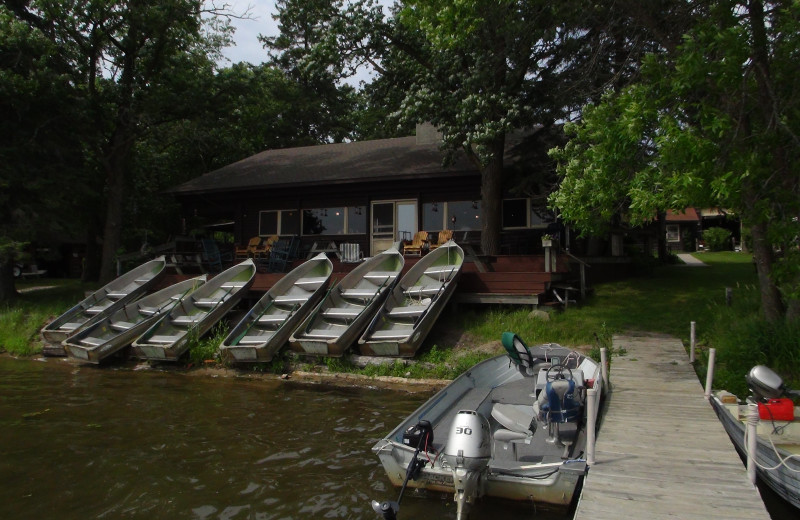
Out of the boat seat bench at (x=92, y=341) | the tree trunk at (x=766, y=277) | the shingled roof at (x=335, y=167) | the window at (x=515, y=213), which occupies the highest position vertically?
the shingled roof at (x=335, y=167)

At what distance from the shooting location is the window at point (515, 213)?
Answer: 1653 cm

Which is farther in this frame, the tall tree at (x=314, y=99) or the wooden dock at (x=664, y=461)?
the tall tree at (x=314, y=99)

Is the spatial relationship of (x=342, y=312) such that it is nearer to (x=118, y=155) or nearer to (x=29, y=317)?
(x=29, y=317)

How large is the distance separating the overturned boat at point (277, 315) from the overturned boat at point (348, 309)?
0.38m

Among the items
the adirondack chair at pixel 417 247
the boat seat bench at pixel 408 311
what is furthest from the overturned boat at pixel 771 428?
the adirondack chair at pixel 417 247

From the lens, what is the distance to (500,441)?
5.82 metres

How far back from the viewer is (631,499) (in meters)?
4.47

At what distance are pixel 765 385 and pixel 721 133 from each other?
9.16 feet

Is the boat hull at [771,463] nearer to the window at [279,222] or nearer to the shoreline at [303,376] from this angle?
the shoreline at [303,376]

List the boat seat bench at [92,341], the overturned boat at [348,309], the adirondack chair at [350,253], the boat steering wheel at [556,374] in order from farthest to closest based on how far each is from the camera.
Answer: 1. the adirondack chair at [350,253]
2. the boat seat bench at [92,341]
3. the overturned boat at [348,309]
4. the boat steering wheel at [556,374]

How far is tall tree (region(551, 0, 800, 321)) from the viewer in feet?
22.1

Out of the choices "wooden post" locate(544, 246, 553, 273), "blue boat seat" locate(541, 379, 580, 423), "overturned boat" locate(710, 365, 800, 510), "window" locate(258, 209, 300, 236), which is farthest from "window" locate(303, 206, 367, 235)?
"overturned boat" locate(710, 365, 800, 510)

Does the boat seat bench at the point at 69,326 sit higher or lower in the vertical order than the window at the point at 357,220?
lower

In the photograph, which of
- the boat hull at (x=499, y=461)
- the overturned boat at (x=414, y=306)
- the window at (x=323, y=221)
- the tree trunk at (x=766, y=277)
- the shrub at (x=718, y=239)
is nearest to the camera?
the boat hull at (x=499, y=461)
